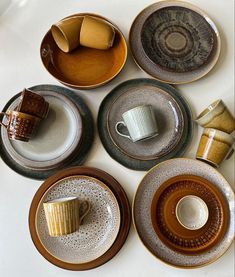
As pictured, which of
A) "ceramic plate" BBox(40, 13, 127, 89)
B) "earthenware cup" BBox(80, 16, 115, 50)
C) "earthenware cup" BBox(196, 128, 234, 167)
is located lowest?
"earthenware cup" BBox(196, 128, 234, 167)

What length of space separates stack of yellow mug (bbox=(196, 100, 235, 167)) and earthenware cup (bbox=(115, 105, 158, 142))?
0.12 m

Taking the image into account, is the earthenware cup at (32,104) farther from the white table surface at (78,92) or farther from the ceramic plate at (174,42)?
the ceramic plate at (174,42)

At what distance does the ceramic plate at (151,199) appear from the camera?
97cm

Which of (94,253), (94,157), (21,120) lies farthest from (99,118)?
(94,253)

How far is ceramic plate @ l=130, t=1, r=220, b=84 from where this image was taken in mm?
1051

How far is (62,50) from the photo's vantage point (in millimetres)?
1079

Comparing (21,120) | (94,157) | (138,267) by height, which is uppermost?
(21,120)

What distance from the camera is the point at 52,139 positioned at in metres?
1.03

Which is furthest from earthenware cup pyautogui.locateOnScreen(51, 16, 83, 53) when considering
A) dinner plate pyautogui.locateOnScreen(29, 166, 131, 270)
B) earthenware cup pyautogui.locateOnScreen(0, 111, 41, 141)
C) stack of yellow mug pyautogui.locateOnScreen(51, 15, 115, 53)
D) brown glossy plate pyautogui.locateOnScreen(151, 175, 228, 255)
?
brown glossy plate pyautogui.locateOnScreen(151, 175, 228, 255)

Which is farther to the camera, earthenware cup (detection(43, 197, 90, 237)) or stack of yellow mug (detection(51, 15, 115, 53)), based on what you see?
stack of yellow mug (detection(51, 15, 115, 53))

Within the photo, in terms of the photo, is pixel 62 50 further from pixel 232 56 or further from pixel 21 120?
pixel 232 56

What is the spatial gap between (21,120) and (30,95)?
7cm

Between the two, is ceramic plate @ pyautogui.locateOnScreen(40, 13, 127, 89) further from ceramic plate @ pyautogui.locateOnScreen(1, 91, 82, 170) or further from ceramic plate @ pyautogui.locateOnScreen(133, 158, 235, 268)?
ceramic plate @ pyautogui.locateOnScreen(133, 158, 235, 268)

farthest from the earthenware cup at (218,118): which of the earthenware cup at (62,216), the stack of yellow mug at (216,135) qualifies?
the earthenware cup at (62,216)
